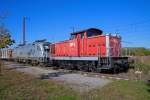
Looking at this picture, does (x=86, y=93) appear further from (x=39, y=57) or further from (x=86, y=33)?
(x=39, y=57)

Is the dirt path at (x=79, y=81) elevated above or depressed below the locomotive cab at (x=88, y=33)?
below

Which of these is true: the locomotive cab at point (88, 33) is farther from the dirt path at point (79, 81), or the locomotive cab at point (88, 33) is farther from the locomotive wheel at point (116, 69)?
the dirt path at point (79, 81)

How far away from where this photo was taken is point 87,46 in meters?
18.0

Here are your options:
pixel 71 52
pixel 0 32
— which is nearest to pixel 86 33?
pixel 71 52

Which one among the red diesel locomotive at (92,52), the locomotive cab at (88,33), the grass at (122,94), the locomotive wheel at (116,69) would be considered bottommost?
the grass at (122,94)

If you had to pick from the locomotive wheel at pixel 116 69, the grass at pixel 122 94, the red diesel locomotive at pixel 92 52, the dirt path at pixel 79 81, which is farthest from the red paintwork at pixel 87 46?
the grass at pixel 122 94

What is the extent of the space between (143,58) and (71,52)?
30.5ft

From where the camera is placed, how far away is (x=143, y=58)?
2417cm

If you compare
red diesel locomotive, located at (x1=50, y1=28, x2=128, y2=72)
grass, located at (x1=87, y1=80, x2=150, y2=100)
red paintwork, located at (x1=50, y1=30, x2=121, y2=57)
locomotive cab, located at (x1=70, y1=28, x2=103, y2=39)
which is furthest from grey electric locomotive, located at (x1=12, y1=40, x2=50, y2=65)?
grass, located at (x1=87, y1=80, x2=150, y2=100)

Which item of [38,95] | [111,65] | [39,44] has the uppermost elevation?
[39,44]

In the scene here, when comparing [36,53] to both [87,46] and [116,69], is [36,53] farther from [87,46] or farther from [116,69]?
[116,69]

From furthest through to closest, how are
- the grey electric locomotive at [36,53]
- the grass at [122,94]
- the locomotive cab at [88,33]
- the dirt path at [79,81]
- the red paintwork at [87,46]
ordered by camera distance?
1. the grey electric locomotive at [36,53]
2. the locomotive cab at [88,33]
3. the red paintwork at [87,46]
4. the dirt path at [79,81]
5. the grass at [122,94]

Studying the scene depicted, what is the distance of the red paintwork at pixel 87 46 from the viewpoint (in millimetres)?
16703

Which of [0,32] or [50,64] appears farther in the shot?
[50,64]
